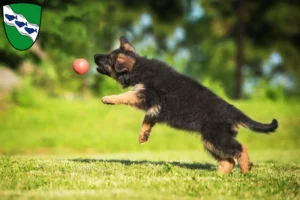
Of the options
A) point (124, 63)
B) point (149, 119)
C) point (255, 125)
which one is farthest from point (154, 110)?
point (255, 125)

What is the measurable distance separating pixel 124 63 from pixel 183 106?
4.74 feet

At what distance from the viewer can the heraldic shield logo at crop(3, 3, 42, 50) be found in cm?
1183

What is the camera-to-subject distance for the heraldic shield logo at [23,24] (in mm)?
11828

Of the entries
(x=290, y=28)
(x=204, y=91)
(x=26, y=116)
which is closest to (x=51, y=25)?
(x=26, y=116)

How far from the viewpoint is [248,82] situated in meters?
45.4

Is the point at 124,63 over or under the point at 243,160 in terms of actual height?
over

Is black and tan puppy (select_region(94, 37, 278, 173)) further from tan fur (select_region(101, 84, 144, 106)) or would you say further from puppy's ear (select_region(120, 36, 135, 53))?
puppy's ear (select_region(120, 36, 135, 53))

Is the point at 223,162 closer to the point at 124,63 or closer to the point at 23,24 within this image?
the point at 124,63

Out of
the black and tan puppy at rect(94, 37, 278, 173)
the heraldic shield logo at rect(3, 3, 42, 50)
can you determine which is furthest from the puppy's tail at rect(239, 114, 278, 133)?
the heraldic shield logo at rect(3, 3, 42, 50)

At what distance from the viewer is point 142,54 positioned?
17.7 meters

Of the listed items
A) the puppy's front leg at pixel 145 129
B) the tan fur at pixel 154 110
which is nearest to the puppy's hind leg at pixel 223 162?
the tan fur at pixel 154 110

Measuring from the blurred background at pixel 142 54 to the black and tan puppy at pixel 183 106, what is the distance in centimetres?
61

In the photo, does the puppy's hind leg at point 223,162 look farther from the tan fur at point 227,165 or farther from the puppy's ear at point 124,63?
the puppy's ear at point 124,63

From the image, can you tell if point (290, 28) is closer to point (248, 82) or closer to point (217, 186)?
point (248, 82)
